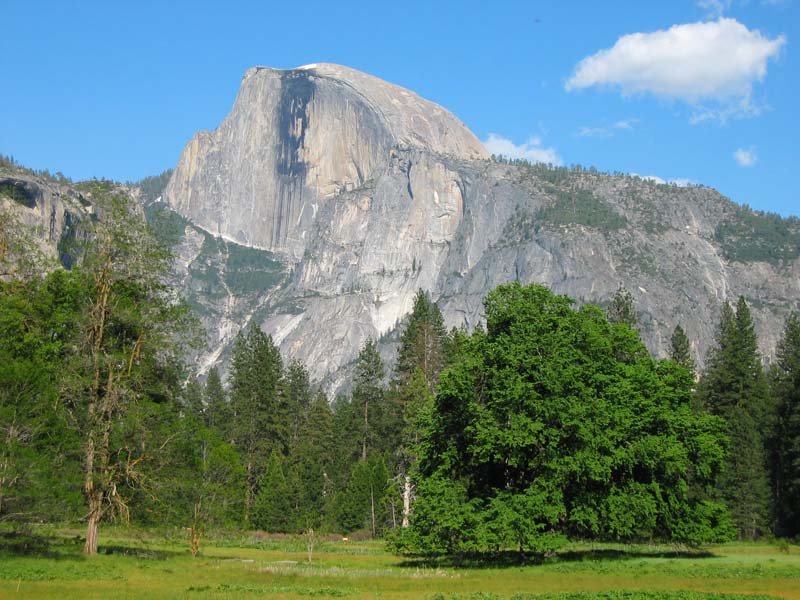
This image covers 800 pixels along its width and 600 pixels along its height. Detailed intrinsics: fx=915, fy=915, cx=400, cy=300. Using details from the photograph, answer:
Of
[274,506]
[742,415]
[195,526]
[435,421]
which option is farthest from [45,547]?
[742,415]

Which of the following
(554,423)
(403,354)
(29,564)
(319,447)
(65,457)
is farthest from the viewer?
(319,447)

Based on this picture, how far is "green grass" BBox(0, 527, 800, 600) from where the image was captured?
28.1 m

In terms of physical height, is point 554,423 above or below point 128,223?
below

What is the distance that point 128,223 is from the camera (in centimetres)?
4062

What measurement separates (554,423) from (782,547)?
17433mm

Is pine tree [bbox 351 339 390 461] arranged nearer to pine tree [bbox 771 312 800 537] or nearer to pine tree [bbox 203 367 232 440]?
pine tree [bbox 203 367 232 440]

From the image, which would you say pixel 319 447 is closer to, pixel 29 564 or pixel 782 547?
pixel 782 547

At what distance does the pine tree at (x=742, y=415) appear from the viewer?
6844 centimetres

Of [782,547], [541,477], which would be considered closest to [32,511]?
[541,477]

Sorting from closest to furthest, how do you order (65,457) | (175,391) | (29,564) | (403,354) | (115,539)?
(29,564), (65,457), (175,391), (115,539), (403,354)

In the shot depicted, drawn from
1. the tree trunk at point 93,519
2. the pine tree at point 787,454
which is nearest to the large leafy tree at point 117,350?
the tree trunk at point 93,519

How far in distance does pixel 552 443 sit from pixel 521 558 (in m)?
5.75

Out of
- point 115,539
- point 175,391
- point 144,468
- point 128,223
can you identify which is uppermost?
point 128,223

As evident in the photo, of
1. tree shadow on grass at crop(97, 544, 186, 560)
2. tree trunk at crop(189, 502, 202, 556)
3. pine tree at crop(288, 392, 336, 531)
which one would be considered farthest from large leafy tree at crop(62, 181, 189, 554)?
pine tree at crop(288, 392, 336, 531)
